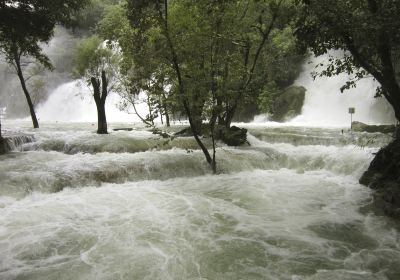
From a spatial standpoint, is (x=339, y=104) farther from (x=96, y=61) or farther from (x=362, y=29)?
(x=362, y=29)

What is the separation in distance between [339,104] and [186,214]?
19.8 meters

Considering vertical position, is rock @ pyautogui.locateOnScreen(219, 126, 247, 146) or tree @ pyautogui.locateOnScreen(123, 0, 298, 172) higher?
tree @ pyautogui.locateOnScreen(123, 0, 298, 172)

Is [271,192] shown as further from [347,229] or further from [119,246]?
[119,246]

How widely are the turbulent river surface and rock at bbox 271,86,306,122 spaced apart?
12.2m

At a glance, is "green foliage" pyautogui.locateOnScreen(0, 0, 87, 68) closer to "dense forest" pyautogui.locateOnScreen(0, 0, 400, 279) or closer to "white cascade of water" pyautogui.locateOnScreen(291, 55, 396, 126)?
"dense forest" pyautogui.locateOnScreen(0, 0, 400, 279)

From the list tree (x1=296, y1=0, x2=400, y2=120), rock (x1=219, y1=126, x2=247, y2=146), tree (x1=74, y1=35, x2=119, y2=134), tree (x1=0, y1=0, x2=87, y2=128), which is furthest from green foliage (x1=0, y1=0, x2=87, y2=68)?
tree (x1=74, y1=35, x2=119, y2=134)

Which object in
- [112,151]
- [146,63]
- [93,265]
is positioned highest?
[146,63]

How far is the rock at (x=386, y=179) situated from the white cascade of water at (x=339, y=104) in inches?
505

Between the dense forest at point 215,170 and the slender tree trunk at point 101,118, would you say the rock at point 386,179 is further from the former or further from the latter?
the slender tree trunk at point 101,118

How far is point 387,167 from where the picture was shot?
9.35 m

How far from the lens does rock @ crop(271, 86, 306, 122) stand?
26406 millimetres

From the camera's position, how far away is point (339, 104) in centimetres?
2512

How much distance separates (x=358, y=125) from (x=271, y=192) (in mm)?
10582

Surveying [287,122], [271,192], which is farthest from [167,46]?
[287,122]
